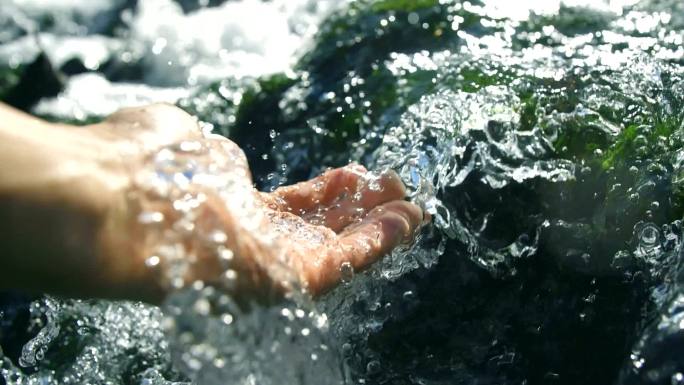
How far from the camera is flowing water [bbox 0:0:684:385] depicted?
2.04 metres

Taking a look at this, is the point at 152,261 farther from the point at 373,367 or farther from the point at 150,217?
the point at 373,367

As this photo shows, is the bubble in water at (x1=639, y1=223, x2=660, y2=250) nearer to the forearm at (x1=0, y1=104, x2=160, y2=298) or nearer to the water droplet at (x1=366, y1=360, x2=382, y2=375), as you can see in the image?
the water droplet at (x1=366, y1=360, x2=382, y2=375)

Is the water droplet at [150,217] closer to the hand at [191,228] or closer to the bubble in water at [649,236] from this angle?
the hand at [191,228]

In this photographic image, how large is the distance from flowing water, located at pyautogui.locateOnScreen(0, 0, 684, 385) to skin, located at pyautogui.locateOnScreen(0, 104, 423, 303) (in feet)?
0.27

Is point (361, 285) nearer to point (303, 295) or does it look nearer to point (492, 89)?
point (303, 295)

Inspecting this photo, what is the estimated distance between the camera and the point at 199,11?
17.1 feet

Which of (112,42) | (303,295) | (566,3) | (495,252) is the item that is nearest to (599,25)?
(566,3)

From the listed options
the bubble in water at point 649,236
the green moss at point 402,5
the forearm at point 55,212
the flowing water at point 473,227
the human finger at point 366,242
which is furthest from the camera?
the green moss at point 402,5

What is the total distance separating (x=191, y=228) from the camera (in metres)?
1.92

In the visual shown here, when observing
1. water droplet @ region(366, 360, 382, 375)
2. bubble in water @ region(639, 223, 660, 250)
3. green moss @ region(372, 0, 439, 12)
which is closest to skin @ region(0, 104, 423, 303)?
water droplet @ region(366, 360, 382, 375)

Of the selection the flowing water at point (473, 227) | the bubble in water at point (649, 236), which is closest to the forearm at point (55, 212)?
the flowing water at point (473, 227)

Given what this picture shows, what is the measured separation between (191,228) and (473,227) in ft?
3.42

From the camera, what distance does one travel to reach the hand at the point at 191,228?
74.2 inches

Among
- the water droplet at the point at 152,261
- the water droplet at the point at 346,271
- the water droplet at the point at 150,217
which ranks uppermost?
the water droplet at the point at 150,217
